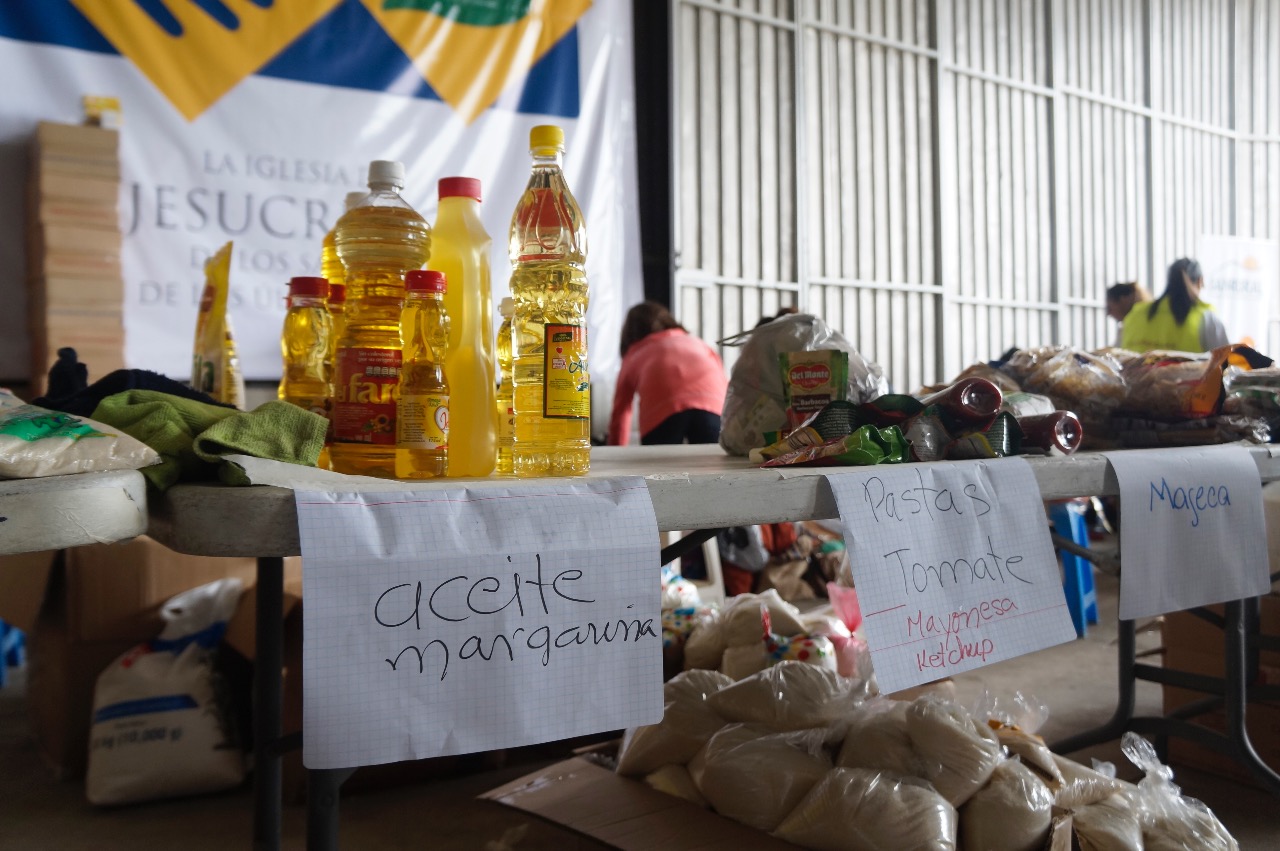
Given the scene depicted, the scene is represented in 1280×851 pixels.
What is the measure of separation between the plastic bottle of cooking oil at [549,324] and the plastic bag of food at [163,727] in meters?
1.43

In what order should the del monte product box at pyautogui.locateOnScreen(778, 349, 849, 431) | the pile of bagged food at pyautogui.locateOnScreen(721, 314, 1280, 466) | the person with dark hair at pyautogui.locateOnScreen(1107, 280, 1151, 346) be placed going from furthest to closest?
the person with dark hair at pyautogui.locateOnScreen(1107, 280, 1151, 346) < the del monte product box at pyautogui.locateOnScreen(778, 349, 849, 431) < the pile of bagged food at pyautogui.locateOnScreen(721, 314, 1280, 466)

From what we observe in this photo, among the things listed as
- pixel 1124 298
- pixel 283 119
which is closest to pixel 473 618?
pixel 283 119

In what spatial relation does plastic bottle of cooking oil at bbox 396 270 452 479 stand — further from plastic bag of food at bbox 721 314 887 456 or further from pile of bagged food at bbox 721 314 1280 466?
plastic bag of food at bbox 721 314 887 456

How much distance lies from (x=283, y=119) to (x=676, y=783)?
109 inches

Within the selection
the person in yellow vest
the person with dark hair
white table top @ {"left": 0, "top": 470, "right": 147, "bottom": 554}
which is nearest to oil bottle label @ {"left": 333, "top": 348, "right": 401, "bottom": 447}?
white table top @ {"left": 0, "top": 470, "right": 147, "bottom": 554}

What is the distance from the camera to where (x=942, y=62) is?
19.1 feet

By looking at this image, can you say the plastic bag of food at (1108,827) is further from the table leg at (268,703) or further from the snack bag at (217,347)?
the snack bag at (217,347)

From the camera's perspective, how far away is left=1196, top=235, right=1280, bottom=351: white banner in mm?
7211

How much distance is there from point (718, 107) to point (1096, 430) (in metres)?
3.76

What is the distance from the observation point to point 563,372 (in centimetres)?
89

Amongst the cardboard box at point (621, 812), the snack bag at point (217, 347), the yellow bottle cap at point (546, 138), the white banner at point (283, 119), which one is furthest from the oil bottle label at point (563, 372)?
the white banner at point (283, 119)

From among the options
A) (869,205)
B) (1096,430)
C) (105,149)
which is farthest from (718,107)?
(1096,430)

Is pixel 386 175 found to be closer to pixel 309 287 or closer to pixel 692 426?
pixel 309 287

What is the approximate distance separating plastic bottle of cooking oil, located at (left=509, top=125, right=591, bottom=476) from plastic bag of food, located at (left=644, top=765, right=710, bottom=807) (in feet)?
2.35
